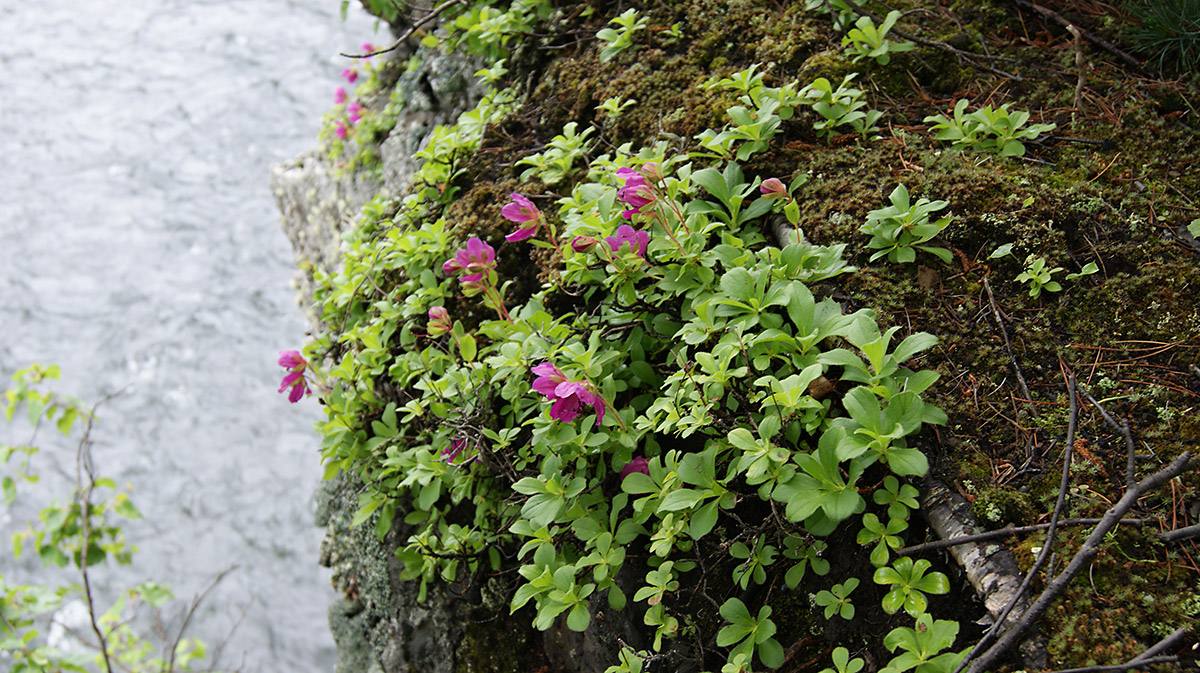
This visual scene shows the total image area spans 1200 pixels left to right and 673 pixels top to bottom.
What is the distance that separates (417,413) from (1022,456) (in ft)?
5.11

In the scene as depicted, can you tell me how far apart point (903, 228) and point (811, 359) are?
21.1 inches

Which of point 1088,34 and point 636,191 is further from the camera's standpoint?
point 1088,34

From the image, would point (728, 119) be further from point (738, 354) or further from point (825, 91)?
point (738, 354)

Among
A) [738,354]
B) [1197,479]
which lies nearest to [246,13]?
[738,354]

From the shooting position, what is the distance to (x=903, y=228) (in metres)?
1.82

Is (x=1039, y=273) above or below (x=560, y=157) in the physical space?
below

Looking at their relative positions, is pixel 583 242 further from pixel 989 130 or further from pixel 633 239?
pixel 989 130

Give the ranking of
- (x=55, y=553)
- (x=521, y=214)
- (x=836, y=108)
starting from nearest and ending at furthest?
(x=521, y=214) < (x=836, y=108) < (x=55, y=553)

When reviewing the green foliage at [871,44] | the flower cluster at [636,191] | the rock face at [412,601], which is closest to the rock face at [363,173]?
the rock face at [412,601]

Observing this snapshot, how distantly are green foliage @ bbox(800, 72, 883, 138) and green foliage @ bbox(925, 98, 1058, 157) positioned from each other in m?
0.18

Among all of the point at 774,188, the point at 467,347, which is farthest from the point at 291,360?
the point at 774,188

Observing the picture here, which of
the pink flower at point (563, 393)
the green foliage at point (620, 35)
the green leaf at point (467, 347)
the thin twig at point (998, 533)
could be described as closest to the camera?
the thin twig at point (998, 533)

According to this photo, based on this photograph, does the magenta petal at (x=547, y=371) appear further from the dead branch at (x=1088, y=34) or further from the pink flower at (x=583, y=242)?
the dead branch at (x=1088, y=34)

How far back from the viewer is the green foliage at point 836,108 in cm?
215
